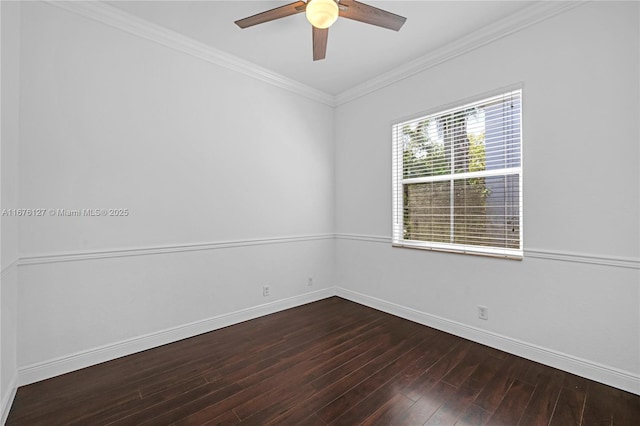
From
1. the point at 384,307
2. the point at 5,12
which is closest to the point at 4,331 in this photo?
the point at 5,12

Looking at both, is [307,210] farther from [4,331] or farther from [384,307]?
[4,331]

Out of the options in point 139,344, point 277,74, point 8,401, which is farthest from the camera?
point 277,74

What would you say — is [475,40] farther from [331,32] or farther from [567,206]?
[567,206]

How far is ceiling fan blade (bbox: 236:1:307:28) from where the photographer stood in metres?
1.96

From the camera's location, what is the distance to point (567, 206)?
221 cm

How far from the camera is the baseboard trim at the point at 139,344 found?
2.09m

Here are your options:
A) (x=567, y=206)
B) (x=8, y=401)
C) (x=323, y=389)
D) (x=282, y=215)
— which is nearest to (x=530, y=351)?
(x=567, y=206)

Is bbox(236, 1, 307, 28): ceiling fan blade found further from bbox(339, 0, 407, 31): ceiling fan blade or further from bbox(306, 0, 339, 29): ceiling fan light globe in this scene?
bbox(339, 0, 407, 31): ceiling fan blade

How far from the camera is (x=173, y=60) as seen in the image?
2.74m

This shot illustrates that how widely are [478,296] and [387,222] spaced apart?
4.13 feet

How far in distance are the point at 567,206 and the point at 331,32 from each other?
2493 millimetres

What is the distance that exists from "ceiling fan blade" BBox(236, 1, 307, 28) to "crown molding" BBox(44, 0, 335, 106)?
987 millimetres

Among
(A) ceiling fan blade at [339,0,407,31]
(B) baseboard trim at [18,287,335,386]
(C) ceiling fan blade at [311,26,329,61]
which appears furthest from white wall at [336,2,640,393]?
(B) baseboard trim at [18,287,335,386]

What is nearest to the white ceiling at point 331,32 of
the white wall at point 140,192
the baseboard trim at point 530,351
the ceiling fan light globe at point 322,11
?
the white wall at point 140,192
